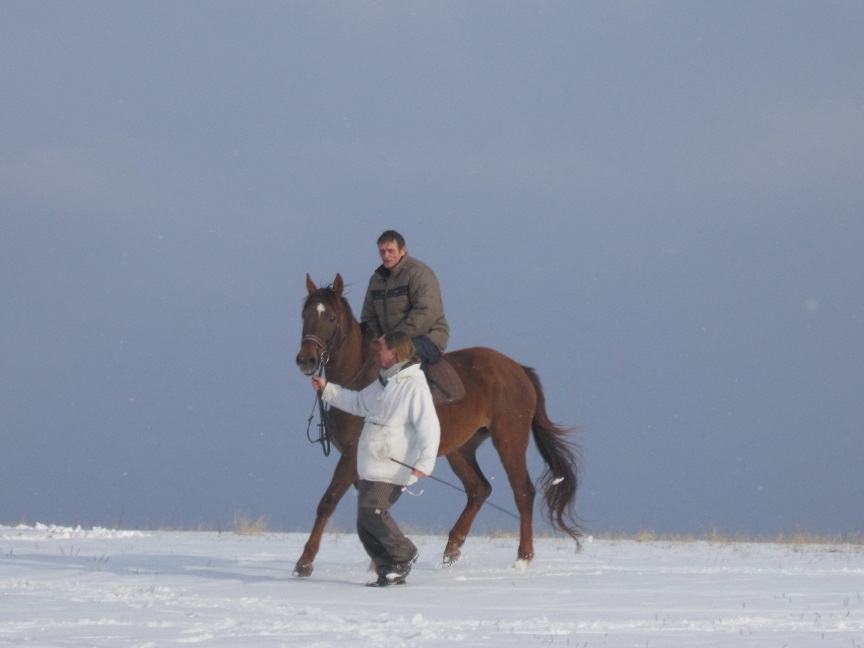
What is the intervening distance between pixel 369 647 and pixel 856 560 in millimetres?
8273

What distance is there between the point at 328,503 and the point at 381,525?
1008 millimetres

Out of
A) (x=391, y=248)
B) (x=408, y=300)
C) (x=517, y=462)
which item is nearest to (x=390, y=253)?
(x=391, y=248)

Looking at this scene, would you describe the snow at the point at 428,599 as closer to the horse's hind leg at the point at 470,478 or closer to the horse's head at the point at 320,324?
the horse's hind leg at the point at 470,478

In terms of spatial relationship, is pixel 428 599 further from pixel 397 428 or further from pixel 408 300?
pixel 408 300

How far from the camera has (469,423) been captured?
1014 cm

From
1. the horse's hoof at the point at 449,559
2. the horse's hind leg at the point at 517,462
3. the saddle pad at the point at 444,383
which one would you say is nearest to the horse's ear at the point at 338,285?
the saddle pad at the point at 444,383

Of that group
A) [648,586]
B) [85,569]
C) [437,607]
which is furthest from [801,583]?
[85,569]

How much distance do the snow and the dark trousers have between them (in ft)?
0.82

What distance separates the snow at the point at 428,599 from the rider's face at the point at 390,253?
265cm

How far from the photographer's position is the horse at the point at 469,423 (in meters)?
9.14

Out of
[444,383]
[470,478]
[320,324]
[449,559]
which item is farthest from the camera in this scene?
[470,478]

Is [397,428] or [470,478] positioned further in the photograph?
[470,478]

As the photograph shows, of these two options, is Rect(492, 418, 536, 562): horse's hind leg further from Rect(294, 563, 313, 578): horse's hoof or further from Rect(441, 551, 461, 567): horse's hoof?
Rect(294, 563, 313, 578): horse's hoof

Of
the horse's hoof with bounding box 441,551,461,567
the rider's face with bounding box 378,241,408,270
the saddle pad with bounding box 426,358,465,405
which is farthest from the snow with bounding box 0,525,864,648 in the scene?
the rider's face with bounding box 378,241,408,270
